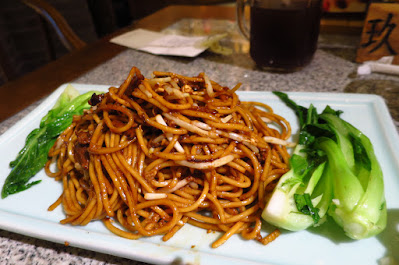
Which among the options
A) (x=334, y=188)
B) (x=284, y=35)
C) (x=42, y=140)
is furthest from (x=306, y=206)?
(x=284, y=35)

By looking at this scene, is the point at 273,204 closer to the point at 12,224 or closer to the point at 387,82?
the point at 12,224

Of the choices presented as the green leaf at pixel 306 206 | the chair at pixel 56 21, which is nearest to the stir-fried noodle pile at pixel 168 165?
the green leaf at pixel 306 206

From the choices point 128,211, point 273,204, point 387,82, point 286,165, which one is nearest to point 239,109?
point 286,165

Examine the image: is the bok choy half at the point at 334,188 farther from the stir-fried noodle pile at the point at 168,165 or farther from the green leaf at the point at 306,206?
the stir-fried noodle pile at the point at 168,165

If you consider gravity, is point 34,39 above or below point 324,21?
below

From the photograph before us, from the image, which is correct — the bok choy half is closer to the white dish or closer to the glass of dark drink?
the white dish
